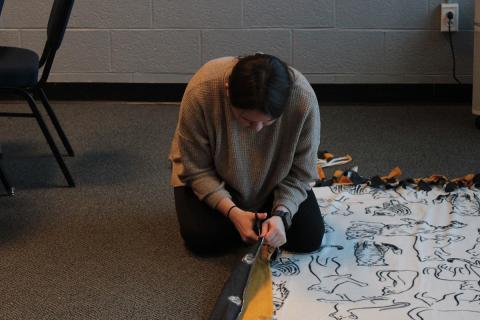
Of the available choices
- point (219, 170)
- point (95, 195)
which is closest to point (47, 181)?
point (95, 195)

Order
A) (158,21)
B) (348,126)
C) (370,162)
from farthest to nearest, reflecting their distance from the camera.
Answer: (158,21) < (348,126) < (370,162)

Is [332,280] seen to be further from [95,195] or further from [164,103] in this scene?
[164,103]

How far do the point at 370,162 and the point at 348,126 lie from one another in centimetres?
55

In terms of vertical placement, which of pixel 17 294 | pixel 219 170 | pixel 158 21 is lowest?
pixel 17 294

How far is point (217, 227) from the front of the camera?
7.14ft

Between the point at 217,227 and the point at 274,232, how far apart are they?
0.23m

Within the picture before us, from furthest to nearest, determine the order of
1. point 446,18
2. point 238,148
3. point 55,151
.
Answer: point 446,18 < point 55,151 < point 238,148

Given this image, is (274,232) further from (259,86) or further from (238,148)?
(259,86)

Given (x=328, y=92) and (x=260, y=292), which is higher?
(x=328, y=92)

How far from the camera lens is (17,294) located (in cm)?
202

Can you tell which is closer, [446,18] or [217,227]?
[217,227]

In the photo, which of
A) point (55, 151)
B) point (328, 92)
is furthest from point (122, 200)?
point (328, 92)

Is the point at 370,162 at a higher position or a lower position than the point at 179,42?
lower

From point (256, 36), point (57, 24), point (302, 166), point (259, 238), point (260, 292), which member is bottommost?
point (260, 292)
